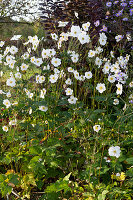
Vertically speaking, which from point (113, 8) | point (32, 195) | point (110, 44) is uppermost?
point (113, 8)

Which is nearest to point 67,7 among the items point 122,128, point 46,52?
point 46,52

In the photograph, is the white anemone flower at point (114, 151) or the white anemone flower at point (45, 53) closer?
the white anemone flower at point (114, 151)

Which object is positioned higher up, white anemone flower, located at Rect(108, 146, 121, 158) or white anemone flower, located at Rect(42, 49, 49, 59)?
white anemone flower, located at Rect(42, 49, 49, 59)

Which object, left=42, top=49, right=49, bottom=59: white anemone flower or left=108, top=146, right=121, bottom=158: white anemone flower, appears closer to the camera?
left=108, top=146, right=121, bottom=158: white anemone flower

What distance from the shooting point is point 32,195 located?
5.70 ft

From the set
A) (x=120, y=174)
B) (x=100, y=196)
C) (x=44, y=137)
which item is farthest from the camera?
(x=44, y=137)

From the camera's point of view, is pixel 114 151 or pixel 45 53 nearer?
pixel 114 151

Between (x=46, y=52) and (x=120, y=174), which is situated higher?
(x=46, y=52)

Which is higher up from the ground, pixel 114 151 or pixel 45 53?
pixel 45 53

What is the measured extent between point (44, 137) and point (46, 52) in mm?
754

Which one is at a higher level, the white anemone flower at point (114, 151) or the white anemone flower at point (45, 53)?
the white anemone flower at point (45, 53)

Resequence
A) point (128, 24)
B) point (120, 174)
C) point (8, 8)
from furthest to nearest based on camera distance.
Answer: point (8, 8)
point (128, 24)
point (120, 174)

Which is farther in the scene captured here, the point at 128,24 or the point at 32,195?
the point at 128,24

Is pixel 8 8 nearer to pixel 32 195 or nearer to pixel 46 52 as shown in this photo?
pixel 46 52
